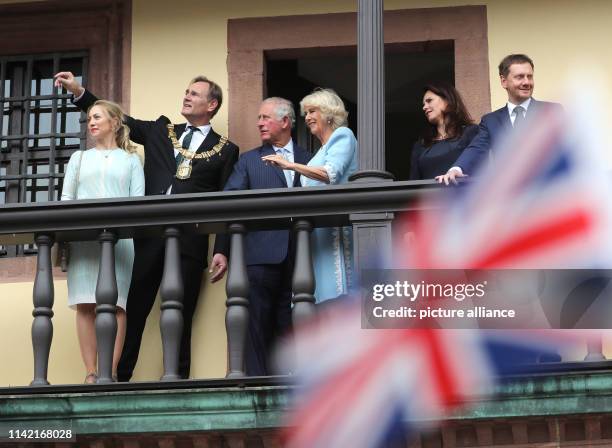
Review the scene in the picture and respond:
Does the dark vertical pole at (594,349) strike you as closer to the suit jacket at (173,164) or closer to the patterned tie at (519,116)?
the patterned tie at (519,116)

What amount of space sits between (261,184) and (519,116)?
155 cm

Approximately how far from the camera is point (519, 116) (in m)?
9.88

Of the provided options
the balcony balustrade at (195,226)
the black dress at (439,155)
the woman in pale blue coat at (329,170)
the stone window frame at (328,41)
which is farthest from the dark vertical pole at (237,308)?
the stone window frame at (328,41)

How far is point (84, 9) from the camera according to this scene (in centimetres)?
1206

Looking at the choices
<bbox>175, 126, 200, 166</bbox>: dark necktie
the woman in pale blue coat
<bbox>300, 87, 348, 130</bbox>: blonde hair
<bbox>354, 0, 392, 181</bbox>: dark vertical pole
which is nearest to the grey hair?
the woman in pale blue coat

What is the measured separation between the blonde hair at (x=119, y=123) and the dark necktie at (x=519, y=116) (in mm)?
2295

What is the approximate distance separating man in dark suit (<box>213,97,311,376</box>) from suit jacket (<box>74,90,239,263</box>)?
21cm

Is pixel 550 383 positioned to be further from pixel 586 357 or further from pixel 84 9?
pixel 84 9

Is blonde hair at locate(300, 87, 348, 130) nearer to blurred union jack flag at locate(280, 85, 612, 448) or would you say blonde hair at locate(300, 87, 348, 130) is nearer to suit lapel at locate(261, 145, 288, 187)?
suit lapel at locate(261, 145, 288, 187)

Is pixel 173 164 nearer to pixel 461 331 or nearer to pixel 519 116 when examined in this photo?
pixel 519 116

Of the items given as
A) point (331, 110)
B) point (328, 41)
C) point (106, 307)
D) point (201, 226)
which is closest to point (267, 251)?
point (201, 226)

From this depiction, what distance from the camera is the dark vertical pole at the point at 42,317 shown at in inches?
381

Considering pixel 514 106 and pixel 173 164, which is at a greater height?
pixel 514 106

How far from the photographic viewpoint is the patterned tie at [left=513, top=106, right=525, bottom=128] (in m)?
9.84
